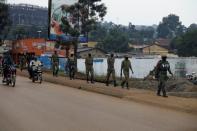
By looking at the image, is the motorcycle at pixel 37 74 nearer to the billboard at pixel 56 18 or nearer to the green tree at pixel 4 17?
the billboard at pixel 56 18

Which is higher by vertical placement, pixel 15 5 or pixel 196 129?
pixel 15 5

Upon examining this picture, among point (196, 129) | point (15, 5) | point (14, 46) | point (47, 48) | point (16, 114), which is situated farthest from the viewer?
point (15, 5)

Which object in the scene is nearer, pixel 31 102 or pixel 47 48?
pixel 31 102

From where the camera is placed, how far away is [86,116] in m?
13.9

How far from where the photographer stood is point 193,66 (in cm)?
3525

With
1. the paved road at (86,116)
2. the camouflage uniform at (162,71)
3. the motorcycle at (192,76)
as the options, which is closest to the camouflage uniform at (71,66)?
the motorcycle at (192,76)

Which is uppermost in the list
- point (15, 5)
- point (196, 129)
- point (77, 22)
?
point (15, 5)

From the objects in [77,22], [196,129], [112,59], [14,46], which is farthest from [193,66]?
[14,46]

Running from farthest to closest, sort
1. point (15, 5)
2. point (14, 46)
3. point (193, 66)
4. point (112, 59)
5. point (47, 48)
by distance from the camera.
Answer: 1. point (15, 5)
2. point (14, 46)
3. point (47, 48)
4. point (193, 66)
5. point (112, 59)

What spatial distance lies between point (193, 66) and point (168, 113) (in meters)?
20.8

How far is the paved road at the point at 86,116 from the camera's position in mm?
11867

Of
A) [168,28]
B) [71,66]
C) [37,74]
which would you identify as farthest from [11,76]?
[168,28]

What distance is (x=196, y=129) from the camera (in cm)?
1188

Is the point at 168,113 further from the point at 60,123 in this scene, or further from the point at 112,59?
the point at 112,59
